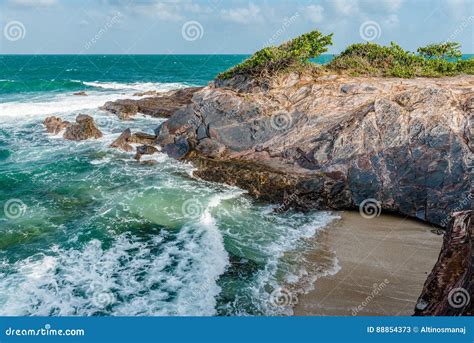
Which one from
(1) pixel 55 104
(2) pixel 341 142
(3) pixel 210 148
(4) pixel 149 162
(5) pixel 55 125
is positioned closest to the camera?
(2) pixel 341 142

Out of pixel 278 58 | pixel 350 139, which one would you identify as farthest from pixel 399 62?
pixel 350 139

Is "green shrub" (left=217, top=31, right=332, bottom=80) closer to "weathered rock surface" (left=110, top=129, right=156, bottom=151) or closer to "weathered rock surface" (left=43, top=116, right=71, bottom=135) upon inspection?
"weathered rock surface" (left=110, top=129, right=156, bottom=151)

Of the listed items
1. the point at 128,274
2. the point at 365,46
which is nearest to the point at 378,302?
the point at 128,274

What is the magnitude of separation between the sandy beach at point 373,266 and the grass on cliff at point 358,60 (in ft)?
39.0

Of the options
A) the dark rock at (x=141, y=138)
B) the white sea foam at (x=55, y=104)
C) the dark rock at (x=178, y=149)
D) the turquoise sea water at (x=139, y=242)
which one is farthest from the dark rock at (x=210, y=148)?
the white sea foam at (x=55, y=104)

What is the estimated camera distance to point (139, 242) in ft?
53.6

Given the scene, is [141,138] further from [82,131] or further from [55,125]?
[55,125]

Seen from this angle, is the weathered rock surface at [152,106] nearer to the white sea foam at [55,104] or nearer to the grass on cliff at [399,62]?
the white sea foam at [55,104]

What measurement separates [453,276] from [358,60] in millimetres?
22617

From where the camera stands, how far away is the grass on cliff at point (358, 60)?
26062 millimetres

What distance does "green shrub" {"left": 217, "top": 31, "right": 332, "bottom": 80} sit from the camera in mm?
27141

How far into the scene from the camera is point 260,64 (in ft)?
89.8

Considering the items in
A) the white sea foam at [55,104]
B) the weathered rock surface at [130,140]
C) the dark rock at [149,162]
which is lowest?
the dark rock at [149,162]

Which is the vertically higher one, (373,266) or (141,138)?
(141,138)
